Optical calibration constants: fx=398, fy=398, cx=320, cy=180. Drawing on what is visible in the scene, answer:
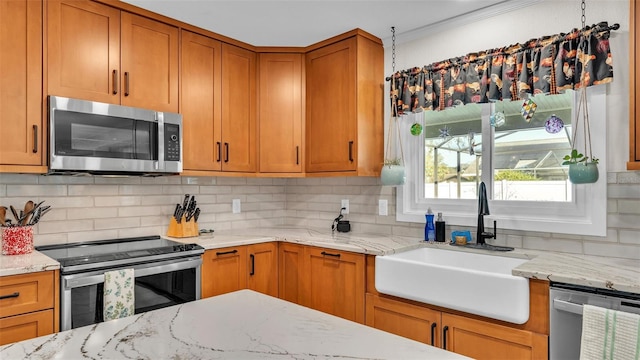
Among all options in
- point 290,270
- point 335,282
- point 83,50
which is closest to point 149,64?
point 83,50

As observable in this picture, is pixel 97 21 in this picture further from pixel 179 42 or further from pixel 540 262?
pixel 540 262

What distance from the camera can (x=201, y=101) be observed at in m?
2.92

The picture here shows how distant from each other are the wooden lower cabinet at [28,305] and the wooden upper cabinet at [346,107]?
1.90m

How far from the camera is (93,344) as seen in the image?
0.93 m

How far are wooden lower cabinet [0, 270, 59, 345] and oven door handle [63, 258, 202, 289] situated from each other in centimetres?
8

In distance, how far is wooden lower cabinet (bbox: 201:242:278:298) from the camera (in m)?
2.62

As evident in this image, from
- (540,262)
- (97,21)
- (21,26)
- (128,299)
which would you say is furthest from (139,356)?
(97,21)

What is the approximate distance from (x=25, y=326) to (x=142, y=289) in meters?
0.55

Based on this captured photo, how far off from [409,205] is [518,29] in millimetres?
1355

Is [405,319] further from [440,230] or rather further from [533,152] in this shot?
[533,152]

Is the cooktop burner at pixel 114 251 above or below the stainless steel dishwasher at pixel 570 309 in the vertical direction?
above

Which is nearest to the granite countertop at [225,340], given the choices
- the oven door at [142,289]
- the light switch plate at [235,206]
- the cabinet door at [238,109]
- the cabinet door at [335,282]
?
the oven door at [142,289]

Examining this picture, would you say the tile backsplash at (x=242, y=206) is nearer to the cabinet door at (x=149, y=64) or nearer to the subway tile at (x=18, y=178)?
the subway tile at (x=18, y=178)

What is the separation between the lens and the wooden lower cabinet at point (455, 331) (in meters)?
1.82
